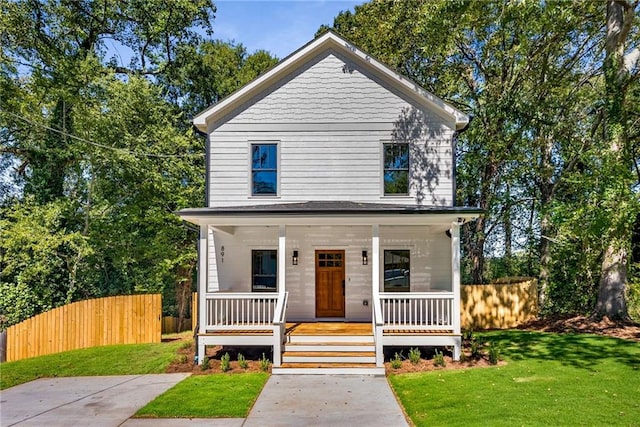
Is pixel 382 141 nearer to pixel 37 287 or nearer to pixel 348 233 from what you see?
pixel 348 233

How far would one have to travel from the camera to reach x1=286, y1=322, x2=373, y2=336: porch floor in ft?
32.3

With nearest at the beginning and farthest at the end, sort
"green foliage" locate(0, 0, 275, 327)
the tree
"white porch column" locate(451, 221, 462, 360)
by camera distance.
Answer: "white porch column" locate(451, 221, 462, 360) → the tree → "green foliage" locate(0, 0, 275, 327)

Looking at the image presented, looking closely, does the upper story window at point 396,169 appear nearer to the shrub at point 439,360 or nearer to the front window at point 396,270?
the front window at point 396,270

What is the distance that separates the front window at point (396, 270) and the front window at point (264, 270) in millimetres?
3228

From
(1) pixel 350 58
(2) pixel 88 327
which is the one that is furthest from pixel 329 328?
(1) pixel 350 58

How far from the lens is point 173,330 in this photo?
18.5 meters

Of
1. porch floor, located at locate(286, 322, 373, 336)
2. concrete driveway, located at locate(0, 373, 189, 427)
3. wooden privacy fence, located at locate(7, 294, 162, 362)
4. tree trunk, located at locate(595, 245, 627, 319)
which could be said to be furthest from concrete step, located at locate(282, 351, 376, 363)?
tree trunk, located at locate(595, 245, 627, 319)

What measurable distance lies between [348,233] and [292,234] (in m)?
1.65

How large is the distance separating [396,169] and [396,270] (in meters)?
2.95

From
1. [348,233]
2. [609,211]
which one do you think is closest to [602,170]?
[609,211]

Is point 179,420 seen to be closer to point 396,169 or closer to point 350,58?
point 396,169

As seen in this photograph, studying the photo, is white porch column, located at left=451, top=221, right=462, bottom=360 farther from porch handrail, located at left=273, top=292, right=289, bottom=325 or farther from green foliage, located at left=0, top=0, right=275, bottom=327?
green foliage, located at left=0, top=0, right=275, bottom=327

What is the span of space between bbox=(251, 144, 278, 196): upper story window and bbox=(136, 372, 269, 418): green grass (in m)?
5.14

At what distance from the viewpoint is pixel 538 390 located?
682cm
